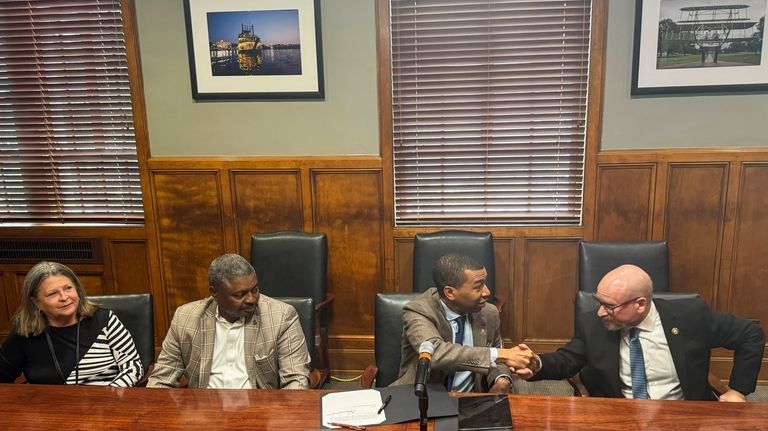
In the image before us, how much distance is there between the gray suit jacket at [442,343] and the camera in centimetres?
193

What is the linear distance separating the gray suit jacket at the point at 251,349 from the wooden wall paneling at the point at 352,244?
1.19 meters

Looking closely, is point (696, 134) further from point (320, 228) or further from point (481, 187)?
point (320, 228)

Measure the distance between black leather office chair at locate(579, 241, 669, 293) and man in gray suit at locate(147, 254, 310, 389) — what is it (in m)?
1.58

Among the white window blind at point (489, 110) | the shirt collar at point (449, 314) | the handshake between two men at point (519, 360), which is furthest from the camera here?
the white window blind at point (489, 110)

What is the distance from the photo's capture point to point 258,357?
2.16 m

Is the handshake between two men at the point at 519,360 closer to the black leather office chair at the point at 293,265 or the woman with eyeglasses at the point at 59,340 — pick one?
the black leather office chair at the point at 293,265

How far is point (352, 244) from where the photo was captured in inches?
133

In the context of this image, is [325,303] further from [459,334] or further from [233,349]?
[459,334]

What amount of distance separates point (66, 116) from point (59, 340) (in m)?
1.80

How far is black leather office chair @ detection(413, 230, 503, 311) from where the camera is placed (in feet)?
9.87

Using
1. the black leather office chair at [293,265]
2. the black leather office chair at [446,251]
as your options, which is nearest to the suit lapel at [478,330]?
the black leather office chair at [446,251]

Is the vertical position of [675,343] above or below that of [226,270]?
below

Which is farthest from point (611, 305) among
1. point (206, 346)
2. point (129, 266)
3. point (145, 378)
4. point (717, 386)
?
point (129, 266)

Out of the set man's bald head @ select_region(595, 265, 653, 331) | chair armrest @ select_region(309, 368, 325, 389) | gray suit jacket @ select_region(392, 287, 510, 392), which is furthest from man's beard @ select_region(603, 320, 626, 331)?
chair armrest @ select_region(309, 368, 325, 389)
